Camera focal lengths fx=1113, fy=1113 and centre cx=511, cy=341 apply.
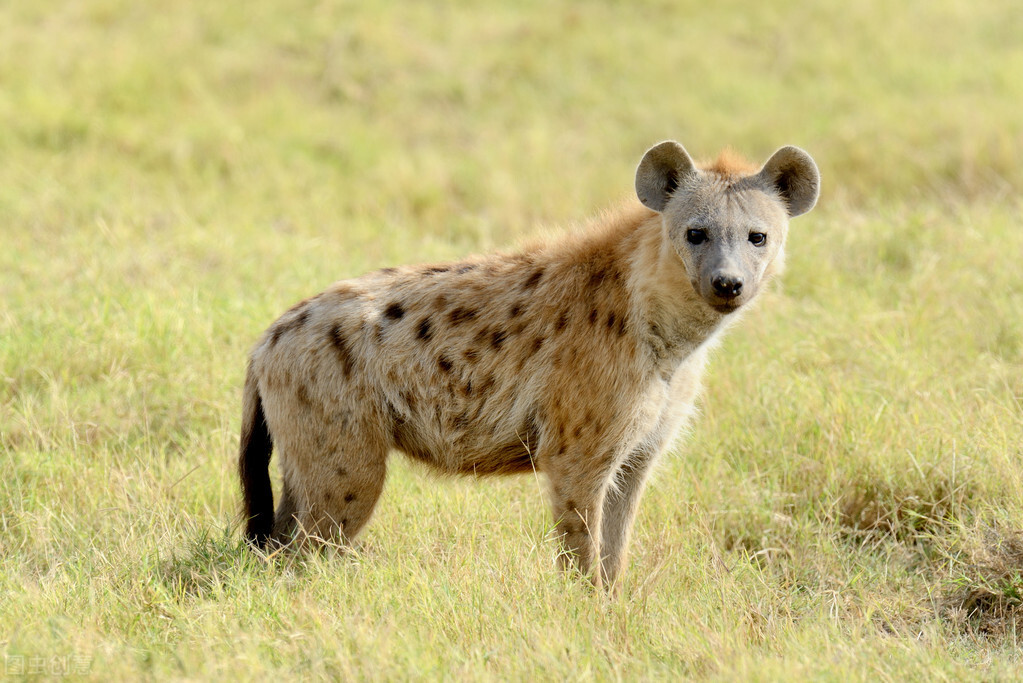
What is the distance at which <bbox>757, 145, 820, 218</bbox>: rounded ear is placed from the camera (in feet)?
10.6

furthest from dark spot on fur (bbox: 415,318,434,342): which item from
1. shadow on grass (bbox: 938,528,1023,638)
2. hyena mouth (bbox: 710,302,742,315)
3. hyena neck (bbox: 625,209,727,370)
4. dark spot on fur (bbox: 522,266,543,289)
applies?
shadow on grass (bbox: 938,528,1023,638)

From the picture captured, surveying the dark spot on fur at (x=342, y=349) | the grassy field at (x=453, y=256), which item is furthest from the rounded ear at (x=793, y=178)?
the dark spot on fur at (x=342, y=349)

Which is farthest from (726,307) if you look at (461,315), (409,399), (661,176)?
(409,399)

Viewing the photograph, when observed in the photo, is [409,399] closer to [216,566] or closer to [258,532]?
[258,532]

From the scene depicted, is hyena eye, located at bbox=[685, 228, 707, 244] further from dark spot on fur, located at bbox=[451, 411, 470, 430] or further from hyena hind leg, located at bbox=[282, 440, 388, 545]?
hyena hind leg, located at bbox=[282, 440, 388, 545]

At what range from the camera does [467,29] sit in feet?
33.6

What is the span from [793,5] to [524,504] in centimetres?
857

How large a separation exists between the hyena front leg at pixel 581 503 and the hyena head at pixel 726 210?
1.88ft

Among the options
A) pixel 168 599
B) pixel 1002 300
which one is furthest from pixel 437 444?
pixel 1002 300

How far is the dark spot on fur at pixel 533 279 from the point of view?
3.40 meters

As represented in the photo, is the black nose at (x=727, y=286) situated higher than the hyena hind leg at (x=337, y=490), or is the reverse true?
the black nose at (x=727, y=286)

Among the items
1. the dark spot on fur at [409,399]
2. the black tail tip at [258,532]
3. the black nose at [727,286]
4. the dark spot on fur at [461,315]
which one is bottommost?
the black tail tip at [258,532]

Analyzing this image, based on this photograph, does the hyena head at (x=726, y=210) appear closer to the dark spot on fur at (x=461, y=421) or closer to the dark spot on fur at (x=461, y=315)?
the dark spot on fur at (x=461, y=315)

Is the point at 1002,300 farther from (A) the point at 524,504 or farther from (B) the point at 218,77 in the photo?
(B) the point at 218,77
